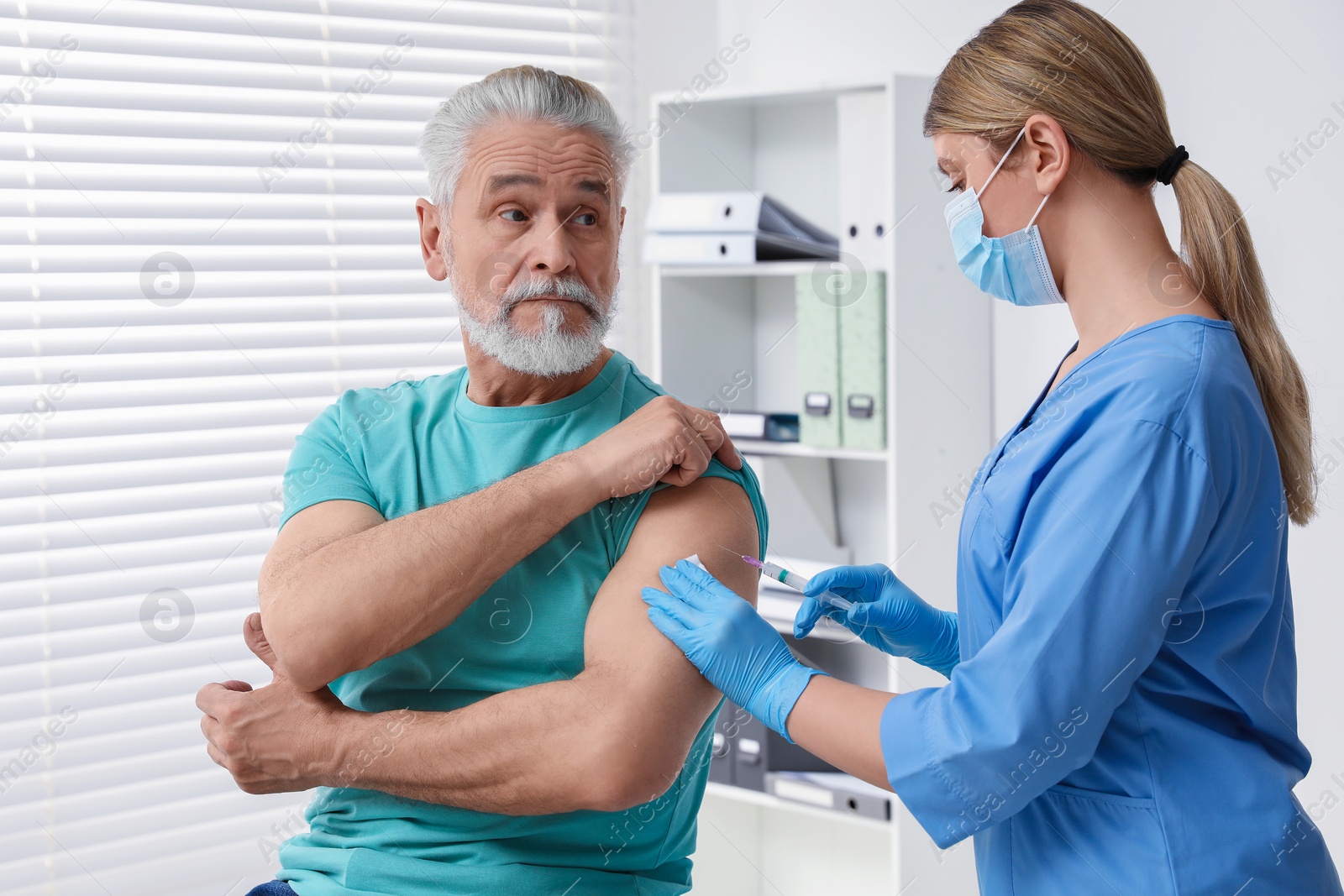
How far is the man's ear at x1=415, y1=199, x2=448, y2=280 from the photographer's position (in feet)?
4.85

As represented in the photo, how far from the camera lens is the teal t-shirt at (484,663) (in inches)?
46.8

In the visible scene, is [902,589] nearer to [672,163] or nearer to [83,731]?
[672,163]

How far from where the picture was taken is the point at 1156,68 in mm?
1975

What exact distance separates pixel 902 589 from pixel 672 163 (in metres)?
1.39

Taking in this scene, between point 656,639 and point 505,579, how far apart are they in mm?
215

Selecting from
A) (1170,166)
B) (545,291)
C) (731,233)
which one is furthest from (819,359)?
(1170,166)

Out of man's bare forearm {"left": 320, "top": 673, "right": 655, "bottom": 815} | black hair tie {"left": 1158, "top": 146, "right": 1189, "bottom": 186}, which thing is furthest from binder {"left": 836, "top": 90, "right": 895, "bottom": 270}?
man's bare forearm {"left": 320, "top": 673, "right": 655, "bottom": 815}

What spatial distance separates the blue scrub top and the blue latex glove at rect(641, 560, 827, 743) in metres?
0.15

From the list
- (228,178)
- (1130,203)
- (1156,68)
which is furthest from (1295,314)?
(228,178)

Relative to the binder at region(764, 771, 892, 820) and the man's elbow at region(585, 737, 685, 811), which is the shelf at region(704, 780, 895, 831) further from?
the man's elbow at region(585, 737, 685, 811)

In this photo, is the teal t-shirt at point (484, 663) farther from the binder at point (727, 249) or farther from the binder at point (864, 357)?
the binder at point (727, 249)

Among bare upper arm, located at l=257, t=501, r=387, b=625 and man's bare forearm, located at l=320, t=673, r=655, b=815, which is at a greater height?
bare upper arm, located at l=257, t=501, r=387, b=625

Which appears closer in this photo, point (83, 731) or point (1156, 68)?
point (1156, 68)

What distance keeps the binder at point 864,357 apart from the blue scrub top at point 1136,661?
3.37ft
